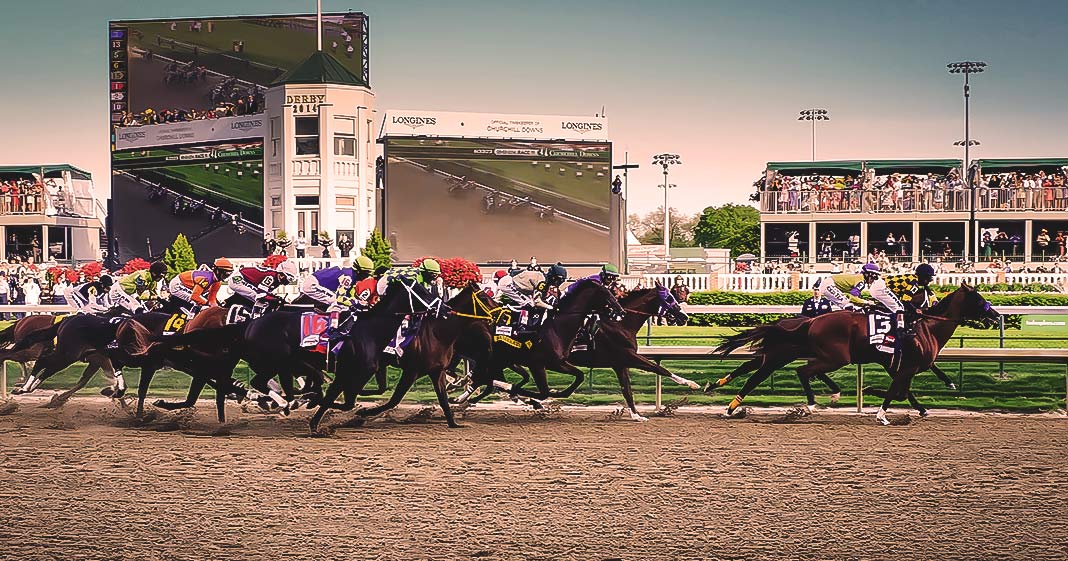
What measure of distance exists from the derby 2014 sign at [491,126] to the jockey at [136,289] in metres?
29.2

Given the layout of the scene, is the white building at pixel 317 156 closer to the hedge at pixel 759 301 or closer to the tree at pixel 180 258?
the tree at pixel 180 258

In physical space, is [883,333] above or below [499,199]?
below

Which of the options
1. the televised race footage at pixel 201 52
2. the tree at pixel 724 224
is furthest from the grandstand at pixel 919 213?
the tree at pixel 724 224

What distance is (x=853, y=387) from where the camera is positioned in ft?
47.8

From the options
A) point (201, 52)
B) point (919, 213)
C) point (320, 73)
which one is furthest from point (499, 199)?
point (919, 213)

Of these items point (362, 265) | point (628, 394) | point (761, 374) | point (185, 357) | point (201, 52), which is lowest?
point (628, 394)

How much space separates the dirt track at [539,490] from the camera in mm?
6699

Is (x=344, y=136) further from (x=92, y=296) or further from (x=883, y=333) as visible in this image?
(x=883, y=333)

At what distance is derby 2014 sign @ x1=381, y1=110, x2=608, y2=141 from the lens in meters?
42.7

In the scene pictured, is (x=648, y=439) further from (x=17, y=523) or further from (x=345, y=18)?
(x=345, y=18)

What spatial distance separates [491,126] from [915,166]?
58.8 feet

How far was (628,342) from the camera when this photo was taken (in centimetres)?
1199

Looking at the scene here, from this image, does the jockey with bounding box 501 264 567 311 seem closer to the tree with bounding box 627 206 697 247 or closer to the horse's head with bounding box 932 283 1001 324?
the horse's head with bounding box 932 283 1001 324

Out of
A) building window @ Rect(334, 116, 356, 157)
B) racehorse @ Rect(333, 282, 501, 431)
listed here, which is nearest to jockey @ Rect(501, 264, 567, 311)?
racehorse @ Rect(333, 282, 501, 431)
